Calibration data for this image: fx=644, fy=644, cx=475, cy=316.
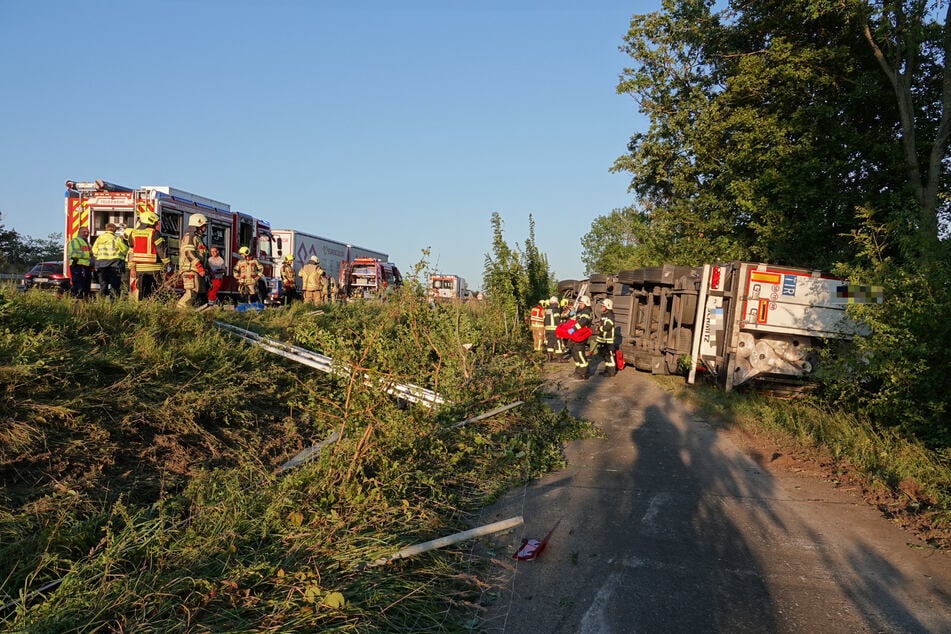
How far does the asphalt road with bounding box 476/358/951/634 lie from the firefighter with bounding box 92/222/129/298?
326 inches

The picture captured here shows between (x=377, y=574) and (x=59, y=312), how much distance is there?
4.73m

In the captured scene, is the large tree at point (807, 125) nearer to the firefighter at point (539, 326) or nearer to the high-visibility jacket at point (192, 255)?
the firefighter at point (539, 326)

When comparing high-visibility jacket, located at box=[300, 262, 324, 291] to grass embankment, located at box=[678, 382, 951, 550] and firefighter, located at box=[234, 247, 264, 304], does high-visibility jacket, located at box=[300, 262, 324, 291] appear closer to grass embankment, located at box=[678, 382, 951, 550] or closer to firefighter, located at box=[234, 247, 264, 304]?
firefighter, located at box=[234, 247, 264, 304]

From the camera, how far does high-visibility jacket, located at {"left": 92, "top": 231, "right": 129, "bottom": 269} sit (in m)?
10.4

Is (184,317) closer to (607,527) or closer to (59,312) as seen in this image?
(59,312)

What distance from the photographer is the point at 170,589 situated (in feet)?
10.3

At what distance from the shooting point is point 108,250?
10445 millimetres

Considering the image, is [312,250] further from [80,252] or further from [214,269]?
[80,252]

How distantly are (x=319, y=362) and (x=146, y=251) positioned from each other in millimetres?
4277

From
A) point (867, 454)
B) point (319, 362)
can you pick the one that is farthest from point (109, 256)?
point (867, 454)

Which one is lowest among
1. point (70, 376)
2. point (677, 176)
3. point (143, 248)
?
point (70, 376)

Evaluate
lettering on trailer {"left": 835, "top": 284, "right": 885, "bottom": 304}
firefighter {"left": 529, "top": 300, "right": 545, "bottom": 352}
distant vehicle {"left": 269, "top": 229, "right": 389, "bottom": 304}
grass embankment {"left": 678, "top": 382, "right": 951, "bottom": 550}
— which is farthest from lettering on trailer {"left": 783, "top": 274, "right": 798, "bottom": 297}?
distant vehicle {"left": 269, "top": 229, "right": 389, "bottom": 304}

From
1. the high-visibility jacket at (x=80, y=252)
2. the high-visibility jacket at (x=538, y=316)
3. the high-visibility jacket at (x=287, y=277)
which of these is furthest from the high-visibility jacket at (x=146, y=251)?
the high-visibility jacket at (x=538, y=316)

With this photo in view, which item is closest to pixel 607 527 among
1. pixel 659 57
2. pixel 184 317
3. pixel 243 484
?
pixel 243 484
